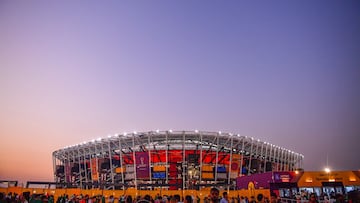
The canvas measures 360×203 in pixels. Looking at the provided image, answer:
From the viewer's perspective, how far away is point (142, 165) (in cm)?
5453

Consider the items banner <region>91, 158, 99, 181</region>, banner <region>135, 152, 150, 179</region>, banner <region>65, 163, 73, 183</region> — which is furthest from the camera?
banner <region>65, 163, 73, 183</region>

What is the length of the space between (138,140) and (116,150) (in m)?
8.18

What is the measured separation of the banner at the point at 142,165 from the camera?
54125mm

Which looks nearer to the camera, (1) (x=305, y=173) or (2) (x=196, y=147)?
(1) (x=305, y=173)

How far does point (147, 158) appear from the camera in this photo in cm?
5444

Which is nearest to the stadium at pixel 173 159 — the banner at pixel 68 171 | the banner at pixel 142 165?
the banner at pixel 142 165

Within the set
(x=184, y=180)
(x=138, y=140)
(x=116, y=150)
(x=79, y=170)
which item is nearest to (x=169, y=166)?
(x=184, y=180)

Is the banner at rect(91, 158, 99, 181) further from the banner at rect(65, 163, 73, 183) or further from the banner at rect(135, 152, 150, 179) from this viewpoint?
the banner at rect(135, 152, 150, 179)

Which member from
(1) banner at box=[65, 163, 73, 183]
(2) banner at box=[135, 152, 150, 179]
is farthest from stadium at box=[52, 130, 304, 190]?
(1) banner at box=[65, 163, 73, 183]

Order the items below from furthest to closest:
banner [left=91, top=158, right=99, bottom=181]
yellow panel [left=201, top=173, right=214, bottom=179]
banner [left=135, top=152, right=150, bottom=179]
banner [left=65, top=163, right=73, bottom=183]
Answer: banner [left=65, top=163, right=73, bottom=183] < banner [left=91, top=158, right=99, bottom=181] < yellow panel [left=201, top=173, right=214, bottom=179] < banner [left=135, top=152, right=150, bottom=179]

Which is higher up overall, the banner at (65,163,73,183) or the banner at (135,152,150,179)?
the banner at (135,152,150,179)

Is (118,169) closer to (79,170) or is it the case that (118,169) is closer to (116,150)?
(116,150)

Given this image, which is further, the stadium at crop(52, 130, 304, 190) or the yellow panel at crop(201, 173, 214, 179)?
the yellow panel at crop(201, 173, 214, 179)

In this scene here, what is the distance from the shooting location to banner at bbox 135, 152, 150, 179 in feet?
178
